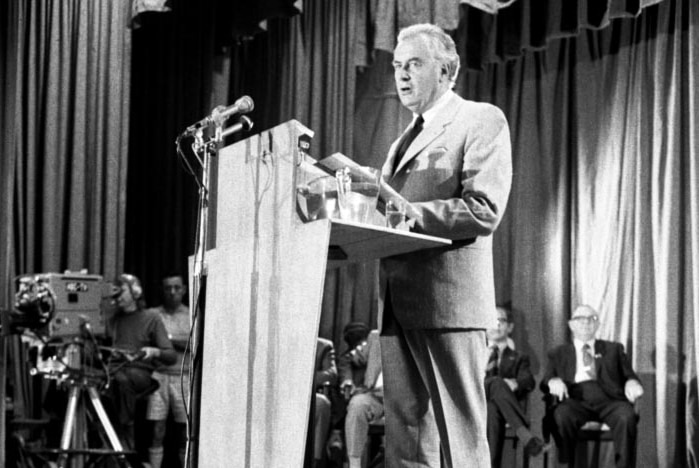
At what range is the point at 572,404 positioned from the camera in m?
6.63

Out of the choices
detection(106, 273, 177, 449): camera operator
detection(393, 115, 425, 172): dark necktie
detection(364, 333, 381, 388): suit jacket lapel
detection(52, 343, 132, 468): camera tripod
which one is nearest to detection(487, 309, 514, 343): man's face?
detection(364, 333, 381, 388): suit jacket lapel

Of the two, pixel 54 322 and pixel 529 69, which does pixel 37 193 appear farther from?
pixel 529 69

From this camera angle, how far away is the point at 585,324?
709cm

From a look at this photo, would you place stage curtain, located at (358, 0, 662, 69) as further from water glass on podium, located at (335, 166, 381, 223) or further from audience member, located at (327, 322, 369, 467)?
water glass on podium, located at (335, 166, 381, 223)

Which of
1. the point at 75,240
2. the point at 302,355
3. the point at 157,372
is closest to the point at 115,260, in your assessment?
the point at 75,240

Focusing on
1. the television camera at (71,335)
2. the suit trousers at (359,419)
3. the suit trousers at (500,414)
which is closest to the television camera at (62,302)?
the television camera at (71,335)

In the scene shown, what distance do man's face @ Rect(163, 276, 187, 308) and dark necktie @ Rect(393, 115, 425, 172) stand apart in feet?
15.2

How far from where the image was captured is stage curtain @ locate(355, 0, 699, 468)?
7.20 meters

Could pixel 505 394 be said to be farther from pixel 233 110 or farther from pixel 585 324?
pixel 233 110

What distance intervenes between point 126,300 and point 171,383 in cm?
61

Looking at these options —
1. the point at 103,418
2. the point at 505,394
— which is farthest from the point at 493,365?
the point at 103,418

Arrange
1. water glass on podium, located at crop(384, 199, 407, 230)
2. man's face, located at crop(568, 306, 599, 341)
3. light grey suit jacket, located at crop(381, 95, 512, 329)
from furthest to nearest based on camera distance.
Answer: man's face, located at crop(568, 306, 599, 341), light grey suit jacket, located at crop(381, 95, 512, 329), water glass on podium, located at crop(384, 199, 407, 230)

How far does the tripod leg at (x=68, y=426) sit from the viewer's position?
5.30 m

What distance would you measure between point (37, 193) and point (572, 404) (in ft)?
11.9
